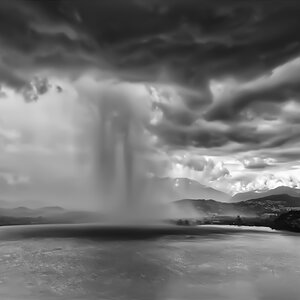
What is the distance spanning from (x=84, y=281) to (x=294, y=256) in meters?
60.1

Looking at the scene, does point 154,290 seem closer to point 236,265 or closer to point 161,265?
point 161,265

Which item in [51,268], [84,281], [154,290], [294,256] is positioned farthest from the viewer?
[294,256]

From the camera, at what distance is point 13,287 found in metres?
46.1

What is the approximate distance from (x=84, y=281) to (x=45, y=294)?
9.86 m

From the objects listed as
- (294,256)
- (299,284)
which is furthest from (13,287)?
(294,256)

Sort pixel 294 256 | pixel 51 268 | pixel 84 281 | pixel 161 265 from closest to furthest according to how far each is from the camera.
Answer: pixel 84 281 → pixel 51 268 → pixel 161 265 → pixel 294 256

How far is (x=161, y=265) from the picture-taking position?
222ft

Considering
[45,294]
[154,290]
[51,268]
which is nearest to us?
[45,294]

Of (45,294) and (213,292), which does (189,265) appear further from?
(45,294)

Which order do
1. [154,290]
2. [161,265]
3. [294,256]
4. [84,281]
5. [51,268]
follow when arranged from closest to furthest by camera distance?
[154,290], [84,281], [51,268], [161,265], [294,256]

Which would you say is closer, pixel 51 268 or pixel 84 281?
pixel 84 281

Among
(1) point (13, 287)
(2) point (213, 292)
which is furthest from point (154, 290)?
(1) point (13, 287)

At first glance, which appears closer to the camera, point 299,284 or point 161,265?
point 299,284

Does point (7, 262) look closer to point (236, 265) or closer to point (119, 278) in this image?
point (119, 278)
